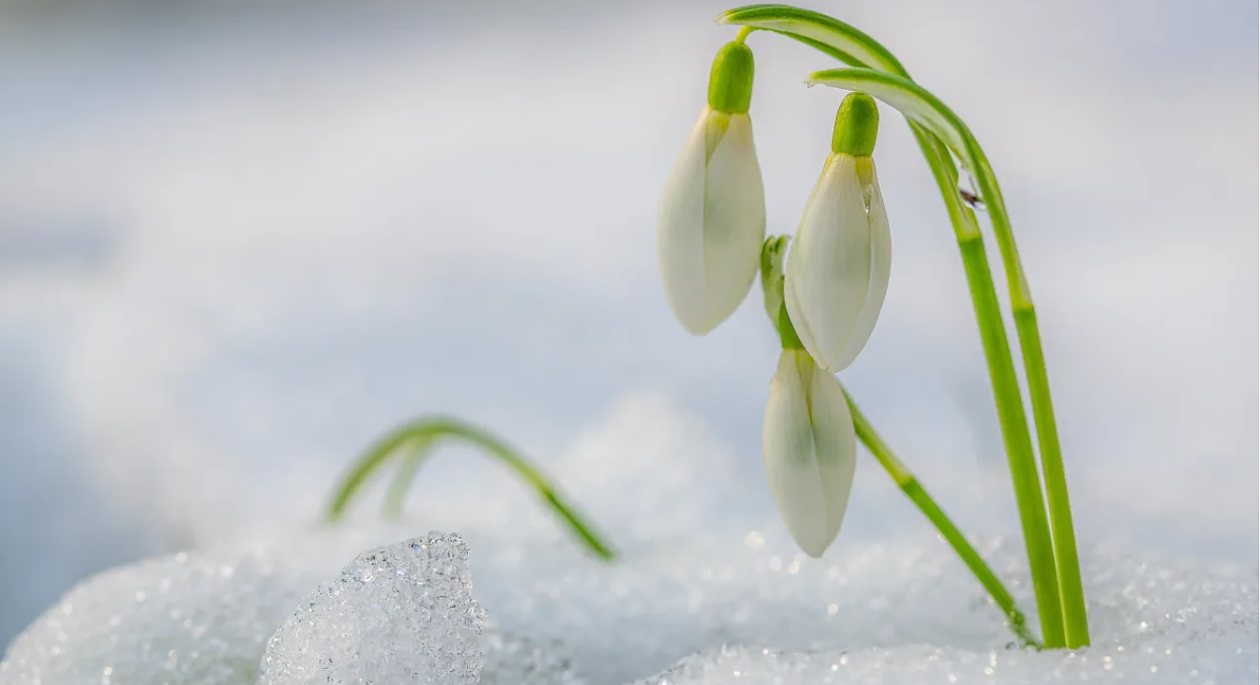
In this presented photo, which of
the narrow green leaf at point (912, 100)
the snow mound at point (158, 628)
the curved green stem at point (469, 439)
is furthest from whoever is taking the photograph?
the curved green stem at point (469, 439)

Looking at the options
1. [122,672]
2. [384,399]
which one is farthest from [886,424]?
[122,672]

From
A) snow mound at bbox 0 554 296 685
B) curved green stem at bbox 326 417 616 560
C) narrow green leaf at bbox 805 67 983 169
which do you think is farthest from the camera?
curved green stem at bbox 326 417 616 560

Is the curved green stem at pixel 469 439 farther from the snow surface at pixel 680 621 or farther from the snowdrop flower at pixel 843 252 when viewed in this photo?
the snowdrop flower at pixel 843 252

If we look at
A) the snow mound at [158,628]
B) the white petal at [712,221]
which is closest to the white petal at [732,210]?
the white petal at [712,221]

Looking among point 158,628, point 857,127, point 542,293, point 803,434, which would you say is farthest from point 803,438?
point 542,293

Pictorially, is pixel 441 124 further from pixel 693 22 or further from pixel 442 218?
pixel 693 22

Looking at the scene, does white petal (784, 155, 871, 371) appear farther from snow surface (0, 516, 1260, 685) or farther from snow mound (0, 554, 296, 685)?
snow mound (0, 554, 296, 685)

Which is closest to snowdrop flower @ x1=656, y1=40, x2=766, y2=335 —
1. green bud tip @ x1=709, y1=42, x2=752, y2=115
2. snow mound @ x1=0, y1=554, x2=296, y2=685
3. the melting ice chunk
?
green bud tip @ x1=709, y1=42, x2=752, y2=115
